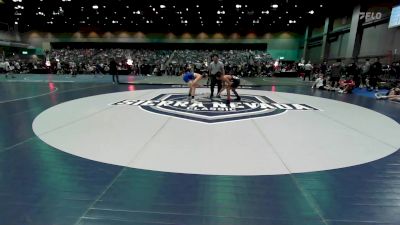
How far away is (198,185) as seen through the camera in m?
2.70

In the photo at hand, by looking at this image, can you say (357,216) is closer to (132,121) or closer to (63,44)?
(132,121)

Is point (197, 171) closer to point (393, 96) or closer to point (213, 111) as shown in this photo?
point (213, 111)

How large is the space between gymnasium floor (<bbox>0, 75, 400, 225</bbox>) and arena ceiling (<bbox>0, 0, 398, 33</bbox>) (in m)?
21.8

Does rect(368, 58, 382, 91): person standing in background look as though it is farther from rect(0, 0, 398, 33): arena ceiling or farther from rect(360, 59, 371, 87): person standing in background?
rect(0, 0, 398, 33): arena ceiling

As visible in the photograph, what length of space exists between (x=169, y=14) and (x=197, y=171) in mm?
32019

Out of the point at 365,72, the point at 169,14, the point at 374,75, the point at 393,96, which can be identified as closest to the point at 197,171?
the point at 393,96

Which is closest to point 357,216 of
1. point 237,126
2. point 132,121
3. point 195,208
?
point 195,208

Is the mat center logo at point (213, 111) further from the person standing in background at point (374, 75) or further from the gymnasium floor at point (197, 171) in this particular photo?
the person standing in background at point (374, 75)

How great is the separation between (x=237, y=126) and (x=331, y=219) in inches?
118

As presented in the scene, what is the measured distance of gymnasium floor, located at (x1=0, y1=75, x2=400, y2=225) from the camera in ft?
7.25

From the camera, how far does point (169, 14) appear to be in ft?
106

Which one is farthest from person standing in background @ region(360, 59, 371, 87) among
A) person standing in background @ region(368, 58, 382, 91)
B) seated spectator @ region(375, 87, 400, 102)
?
seated spectator @ region(375, 87, 400, 102)

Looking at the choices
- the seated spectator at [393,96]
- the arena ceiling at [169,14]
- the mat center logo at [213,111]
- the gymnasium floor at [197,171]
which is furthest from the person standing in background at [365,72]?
the gymnasium floor at [197,171]

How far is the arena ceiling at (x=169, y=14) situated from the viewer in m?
25.4
